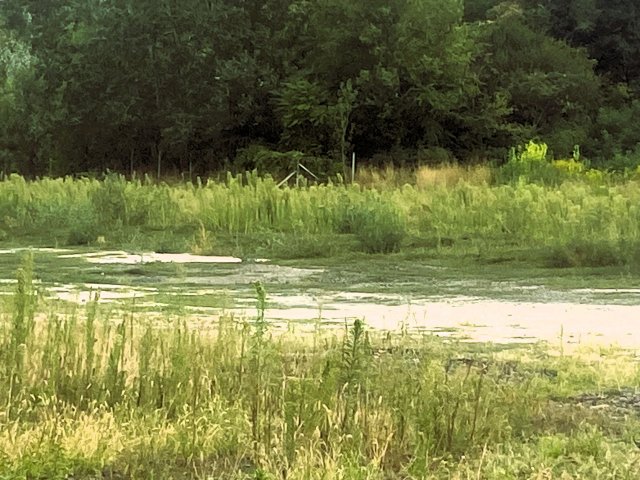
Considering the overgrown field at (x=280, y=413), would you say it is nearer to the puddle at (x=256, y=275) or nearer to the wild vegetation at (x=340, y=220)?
the puddle at (x=256, y=275)

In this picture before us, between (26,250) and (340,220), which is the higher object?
(340,220)

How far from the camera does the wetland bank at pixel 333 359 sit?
466 cm

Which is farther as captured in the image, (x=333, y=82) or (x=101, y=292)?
(x=333, y=82)

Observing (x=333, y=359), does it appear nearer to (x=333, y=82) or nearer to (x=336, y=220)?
(x=336, y=220)

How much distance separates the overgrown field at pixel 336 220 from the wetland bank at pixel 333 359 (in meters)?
0.09

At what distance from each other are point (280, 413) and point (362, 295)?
17.0ft

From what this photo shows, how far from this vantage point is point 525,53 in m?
35.6

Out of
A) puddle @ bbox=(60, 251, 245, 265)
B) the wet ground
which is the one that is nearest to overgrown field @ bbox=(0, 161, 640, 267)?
puddle @ bbox=(60, 251, 245, 265)

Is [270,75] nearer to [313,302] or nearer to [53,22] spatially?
[53,22]

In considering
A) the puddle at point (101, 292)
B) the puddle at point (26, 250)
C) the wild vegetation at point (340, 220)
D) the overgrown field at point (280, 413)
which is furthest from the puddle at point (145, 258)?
the overgrown field at point (280, 413)

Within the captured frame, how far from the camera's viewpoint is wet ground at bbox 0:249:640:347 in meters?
8.24

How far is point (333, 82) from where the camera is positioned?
33.4 metres

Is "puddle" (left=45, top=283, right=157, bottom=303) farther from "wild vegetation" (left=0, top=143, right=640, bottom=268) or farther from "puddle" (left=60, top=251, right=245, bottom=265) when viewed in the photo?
"wild vegetation" (left=0, top=143, right=640, bottom=268)

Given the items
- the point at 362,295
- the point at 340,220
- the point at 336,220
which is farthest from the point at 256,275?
the point at 336,220
